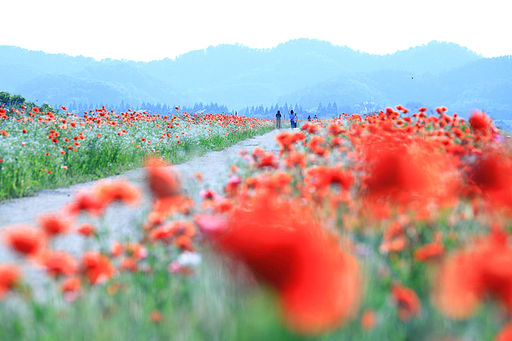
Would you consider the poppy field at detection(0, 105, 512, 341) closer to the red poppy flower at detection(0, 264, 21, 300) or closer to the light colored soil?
the red poppy flower at detection(0, 264, 21, 300)

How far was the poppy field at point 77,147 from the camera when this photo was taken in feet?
20.0

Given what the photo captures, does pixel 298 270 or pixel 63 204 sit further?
pixel 63 204

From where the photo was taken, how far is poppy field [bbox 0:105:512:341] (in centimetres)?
82

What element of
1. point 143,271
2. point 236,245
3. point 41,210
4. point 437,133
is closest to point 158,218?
point 143,271

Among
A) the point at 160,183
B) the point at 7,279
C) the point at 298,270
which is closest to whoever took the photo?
the point at 298,270

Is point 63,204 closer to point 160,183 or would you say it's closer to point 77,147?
point 77,147

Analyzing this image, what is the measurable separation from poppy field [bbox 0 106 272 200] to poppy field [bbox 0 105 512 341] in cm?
429

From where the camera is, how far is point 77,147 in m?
7.59

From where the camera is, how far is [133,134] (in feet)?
34.8

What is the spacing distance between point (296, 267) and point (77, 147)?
7.78 meters

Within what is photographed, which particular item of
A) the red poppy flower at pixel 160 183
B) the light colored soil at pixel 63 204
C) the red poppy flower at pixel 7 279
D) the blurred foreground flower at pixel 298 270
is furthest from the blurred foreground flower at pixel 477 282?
the light colored soil at pixel 63 204

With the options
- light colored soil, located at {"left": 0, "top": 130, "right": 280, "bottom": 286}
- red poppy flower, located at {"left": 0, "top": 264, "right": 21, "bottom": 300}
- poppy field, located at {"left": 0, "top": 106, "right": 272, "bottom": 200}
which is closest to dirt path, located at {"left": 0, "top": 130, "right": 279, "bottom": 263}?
light colored soil, located at {"left": 0, "top": 130, "right": 280, "bottom": 286}

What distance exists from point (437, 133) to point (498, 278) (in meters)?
4.06

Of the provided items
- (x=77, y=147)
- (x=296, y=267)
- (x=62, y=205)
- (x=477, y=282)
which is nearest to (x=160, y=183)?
(x=296, y=267)
